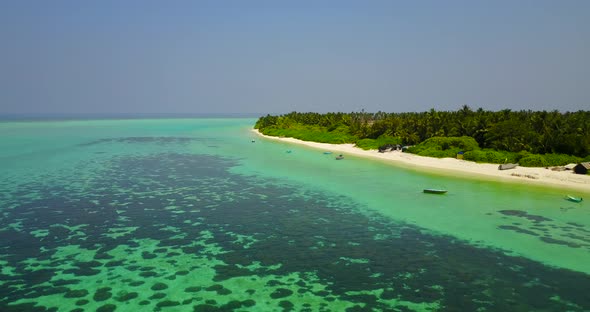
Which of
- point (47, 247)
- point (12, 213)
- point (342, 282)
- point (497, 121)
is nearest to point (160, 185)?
point (12, 213)

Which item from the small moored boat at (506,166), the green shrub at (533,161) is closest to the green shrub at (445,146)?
the green shrub at (533,161)

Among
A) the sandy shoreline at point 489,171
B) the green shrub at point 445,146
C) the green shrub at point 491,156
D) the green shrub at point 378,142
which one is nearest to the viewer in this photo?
the sandy shoreline at point 489,171

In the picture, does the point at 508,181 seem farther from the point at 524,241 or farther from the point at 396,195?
the point at 524,241

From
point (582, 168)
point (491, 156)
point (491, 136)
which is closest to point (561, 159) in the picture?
point (582, 168)

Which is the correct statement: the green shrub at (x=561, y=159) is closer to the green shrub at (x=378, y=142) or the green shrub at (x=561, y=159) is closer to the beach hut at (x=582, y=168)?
the beach hut at (x=582, y=168)

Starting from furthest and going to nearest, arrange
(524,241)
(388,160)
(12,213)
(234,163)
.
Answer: (388,160) < (234,163) < (12,213) < (524,241)

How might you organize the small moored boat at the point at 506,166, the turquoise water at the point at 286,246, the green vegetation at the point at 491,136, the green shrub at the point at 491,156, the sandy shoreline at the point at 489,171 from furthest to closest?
the green shrub at the point at 491,156 < the green vegetation at the point at 491,136 < the small moored boat at the point at 506,166 < the sandy shoreline at the point at 489,171 < the turquoise water at the point at 286,246
